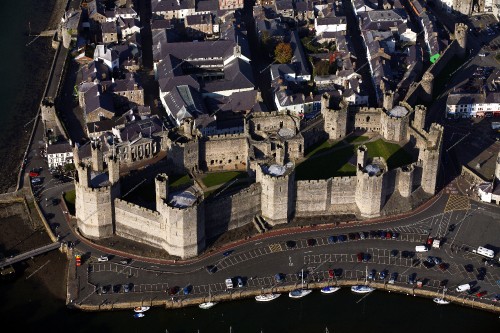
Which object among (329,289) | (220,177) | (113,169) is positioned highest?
(113,169)

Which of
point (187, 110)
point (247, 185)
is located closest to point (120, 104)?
point (187, 110)

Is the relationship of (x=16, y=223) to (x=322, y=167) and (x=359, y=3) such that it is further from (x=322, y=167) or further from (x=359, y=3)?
(x=359, y=3)

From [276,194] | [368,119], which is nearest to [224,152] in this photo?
[276,194]

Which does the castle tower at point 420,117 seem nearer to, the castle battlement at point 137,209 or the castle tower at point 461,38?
the castle tower at point 461,38

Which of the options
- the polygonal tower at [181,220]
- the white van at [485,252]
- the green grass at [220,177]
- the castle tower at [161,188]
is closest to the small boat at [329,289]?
the polygonal tower at [181,220]

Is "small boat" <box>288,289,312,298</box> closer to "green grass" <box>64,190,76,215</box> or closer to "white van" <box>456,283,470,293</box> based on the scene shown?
"white van" <box>456,283,470,293</box>

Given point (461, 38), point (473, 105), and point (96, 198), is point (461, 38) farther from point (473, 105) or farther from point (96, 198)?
point (96, 198)
